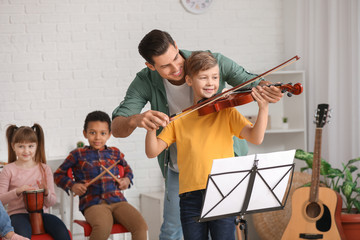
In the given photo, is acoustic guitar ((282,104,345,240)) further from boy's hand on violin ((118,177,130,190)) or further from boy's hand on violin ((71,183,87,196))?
boy's hand on violin ((71,183,87,196))

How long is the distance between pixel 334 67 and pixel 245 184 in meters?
2.18

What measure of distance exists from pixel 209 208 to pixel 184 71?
599 millimetres

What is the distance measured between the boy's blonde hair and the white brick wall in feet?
7.12

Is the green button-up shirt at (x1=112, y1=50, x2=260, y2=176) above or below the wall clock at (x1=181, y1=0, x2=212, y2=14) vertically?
below

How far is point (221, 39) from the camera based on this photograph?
172 inches

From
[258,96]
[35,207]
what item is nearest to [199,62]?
[258,96]

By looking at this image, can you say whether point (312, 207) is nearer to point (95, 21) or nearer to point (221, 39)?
point (221, 39)

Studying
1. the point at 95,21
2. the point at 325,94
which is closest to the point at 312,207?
the point at 325,94

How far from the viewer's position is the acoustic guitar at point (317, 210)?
307 cm

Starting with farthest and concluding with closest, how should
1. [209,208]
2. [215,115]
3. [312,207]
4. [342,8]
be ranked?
[342,8]
[312,207]
[215,115]
[209,208]

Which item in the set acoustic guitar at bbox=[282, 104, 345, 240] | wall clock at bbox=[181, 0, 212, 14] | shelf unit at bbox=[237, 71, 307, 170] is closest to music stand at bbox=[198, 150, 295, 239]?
acoustic guitar at bbox=[282, 104, 345, 240]

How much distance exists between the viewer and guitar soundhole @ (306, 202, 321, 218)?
124 inches

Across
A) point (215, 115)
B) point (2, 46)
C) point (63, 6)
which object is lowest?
point (215, 115)

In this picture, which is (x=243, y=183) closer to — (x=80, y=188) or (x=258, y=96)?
(x=258, y=96)
